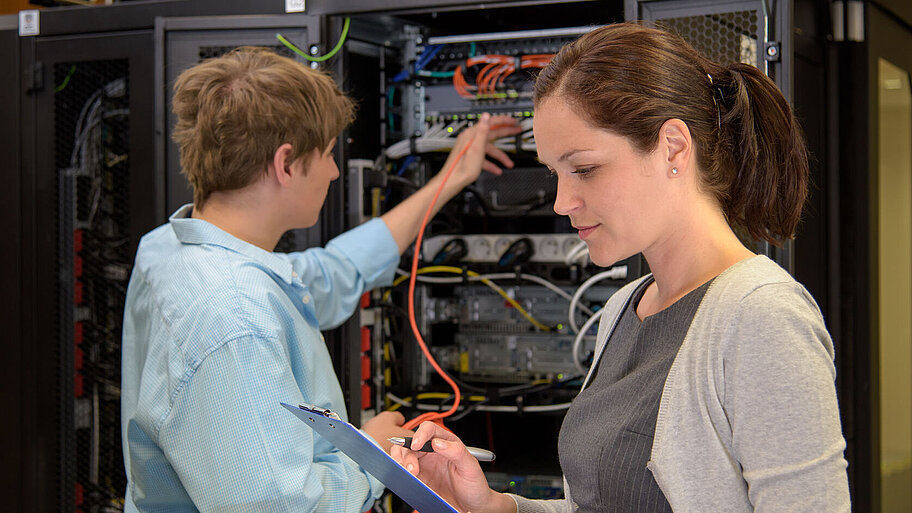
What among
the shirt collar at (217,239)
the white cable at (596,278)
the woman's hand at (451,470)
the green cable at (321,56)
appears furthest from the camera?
the white cable at (596,278)

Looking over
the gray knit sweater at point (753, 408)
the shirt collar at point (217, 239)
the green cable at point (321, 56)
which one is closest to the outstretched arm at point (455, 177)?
the green cable at point (321, 56)

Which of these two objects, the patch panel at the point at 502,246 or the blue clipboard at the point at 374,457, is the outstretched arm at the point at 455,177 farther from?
the blue clipboard at the point at 374,457

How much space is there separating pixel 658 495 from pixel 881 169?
57.8 inches

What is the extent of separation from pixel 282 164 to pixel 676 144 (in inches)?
32.1

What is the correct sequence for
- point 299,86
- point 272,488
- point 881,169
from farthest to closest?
point 881,169
point 299,86
point 272,488

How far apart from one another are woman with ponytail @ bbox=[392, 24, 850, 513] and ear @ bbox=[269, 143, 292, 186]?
62 centimetres

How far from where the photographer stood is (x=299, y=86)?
1.53 metres

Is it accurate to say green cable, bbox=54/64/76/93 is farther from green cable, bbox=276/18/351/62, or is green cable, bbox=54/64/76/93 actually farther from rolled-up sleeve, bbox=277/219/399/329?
rolled-up sleeve, bbox=277/219/399/329

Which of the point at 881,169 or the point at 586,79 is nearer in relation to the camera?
the point at 586,79

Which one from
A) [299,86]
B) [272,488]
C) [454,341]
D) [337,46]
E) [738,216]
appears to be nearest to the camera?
[738,216]

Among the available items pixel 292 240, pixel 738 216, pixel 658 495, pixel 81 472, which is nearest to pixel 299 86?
pixel 292 240

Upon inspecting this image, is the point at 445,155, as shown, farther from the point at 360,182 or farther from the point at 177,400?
the point at 177,400

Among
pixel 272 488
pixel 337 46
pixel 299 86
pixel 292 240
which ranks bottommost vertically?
pixel 272 488

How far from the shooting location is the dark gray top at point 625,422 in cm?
92
